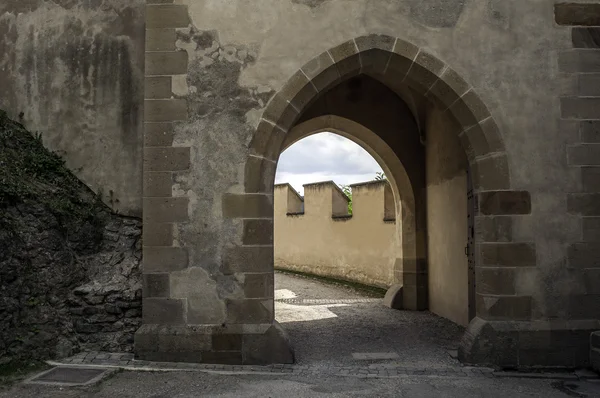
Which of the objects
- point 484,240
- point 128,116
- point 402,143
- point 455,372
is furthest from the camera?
point 402,143

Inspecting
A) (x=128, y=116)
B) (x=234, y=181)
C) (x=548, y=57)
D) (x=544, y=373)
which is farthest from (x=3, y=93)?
(x=544, y=373)

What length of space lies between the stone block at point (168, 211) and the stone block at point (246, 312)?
89cm

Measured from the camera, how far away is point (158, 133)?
202 inches

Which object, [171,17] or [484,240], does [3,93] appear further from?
[484,240]

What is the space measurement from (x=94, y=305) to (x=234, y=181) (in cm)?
169

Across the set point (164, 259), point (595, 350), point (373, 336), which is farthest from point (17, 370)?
point (595, 350)

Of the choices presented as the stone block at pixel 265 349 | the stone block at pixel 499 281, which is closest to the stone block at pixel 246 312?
the stone block at pixel 265 349

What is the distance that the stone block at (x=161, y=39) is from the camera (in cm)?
519

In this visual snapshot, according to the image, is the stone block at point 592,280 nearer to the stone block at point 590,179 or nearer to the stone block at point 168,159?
the stone block at point 590,179

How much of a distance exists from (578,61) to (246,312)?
148 inches

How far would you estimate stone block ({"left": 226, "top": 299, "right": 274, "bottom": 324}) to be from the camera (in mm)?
4953

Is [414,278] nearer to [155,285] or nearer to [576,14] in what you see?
[576,14]

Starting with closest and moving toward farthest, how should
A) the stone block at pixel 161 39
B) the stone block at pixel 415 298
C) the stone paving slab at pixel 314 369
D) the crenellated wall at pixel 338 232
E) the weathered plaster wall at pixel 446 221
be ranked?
the stone paving slab at pixel 314 369, the stone block at pixel 161 39, the weathered plaster wall at pixel 446 221, the stone block at pixel 415 298, the crenellated wall at pixel 338 232

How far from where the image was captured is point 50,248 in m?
5.01
